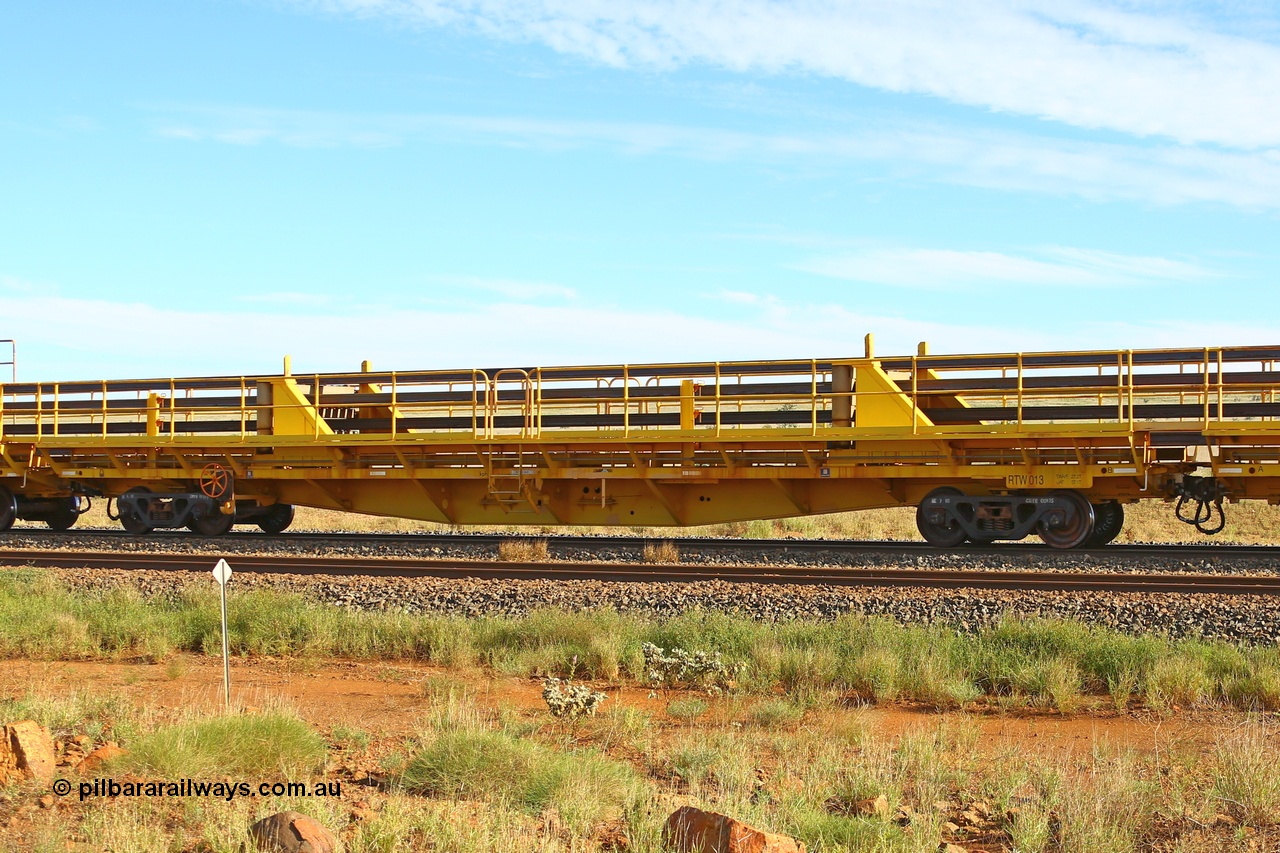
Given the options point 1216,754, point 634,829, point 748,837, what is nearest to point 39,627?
point 634,829

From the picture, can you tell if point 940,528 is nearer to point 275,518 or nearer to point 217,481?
point 217,481

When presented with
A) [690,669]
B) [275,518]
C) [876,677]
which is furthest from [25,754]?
[275,518]

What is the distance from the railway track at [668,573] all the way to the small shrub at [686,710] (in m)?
5.32

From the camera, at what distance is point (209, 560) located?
1795cm

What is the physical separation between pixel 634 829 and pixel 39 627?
30.5ft

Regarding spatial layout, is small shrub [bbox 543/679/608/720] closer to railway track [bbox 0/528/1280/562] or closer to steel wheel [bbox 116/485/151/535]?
railway track [bbox 0/528/1280/562]

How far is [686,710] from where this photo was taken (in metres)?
9.20

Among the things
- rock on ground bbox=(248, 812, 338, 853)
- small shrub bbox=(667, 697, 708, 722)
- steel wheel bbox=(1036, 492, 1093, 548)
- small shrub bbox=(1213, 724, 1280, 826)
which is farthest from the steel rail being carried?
rock on ground bbox=(248, 812, 338, 853)

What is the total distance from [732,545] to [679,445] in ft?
6.87

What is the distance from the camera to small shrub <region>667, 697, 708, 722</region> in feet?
30.1

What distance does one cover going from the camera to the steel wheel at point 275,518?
23.1 meters

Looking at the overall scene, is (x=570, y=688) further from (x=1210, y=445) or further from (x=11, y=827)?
(x=1210, y=445)

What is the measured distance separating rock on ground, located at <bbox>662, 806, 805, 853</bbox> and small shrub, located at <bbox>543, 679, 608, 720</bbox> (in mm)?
3176

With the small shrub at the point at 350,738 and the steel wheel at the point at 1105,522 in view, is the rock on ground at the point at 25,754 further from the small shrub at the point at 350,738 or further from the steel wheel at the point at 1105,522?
the steel wheel at the point at 1105,522
